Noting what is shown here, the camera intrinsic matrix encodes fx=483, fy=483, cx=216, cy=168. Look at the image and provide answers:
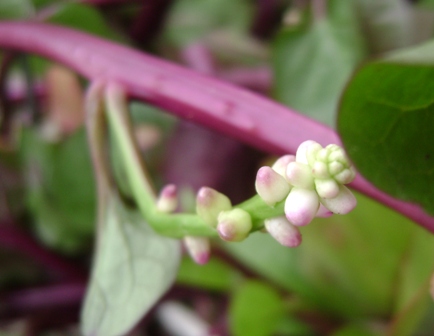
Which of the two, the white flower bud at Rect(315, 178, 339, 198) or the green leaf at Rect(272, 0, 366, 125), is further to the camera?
the green leaf at Rect(272, 0, 366, 125)

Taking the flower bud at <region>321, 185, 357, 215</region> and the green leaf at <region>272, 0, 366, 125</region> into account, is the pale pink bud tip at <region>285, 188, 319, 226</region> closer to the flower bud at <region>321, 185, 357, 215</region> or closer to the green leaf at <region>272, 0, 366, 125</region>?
the flower bud at <region>321, 185, 357, 215</region>

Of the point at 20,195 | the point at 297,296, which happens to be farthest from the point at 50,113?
the point at 297,296

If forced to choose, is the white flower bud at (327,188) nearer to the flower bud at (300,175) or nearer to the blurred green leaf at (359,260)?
the flower bud at (300,175)

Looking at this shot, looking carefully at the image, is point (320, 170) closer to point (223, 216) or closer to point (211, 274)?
point (223, 216)

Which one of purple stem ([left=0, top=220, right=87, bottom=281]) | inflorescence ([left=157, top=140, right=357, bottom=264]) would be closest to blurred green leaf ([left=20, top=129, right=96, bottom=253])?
purple stem ([left=0, top=220, right=87, bottom=281])

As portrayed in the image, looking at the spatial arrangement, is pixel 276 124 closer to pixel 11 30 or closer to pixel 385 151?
pixel 385 151

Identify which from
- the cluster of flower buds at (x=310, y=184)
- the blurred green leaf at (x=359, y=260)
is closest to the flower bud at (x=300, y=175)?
the cluster of flower buds at (x=310, y=184)
